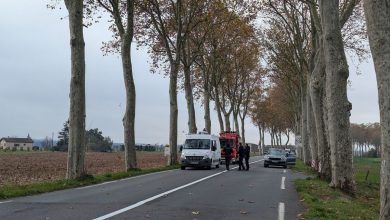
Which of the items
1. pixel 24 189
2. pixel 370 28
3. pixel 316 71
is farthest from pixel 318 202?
pixel 316 71

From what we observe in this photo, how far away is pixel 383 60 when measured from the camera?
27.2 ft

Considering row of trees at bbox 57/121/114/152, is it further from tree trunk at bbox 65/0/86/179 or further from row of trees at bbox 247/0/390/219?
tree trunk at bbox 65/0/86/179

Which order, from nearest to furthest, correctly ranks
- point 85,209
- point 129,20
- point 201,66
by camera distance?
point 85,209, point 129,20, point 201,66

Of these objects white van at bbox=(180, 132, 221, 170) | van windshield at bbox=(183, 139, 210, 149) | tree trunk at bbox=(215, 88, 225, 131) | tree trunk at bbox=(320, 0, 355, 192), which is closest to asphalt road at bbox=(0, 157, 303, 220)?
tree trunk at bbox=(320, 0, 355, 192)

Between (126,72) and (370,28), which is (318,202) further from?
(126,72)

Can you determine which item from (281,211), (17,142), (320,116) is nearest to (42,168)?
(320,116)

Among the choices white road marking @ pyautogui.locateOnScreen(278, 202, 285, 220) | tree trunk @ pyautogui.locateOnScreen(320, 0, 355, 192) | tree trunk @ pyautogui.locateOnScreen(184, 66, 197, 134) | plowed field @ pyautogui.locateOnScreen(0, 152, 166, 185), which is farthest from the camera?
tree trunk @ pyautogui.locateOnScreen(184, 66, 197, 134)

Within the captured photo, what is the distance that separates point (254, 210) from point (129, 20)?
1789 cm

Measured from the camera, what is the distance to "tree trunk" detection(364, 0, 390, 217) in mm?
8242

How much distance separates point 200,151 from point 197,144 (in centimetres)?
106

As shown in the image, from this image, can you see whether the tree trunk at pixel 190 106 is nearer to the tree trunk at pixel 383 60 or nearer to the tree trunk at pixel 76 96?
the tree trunk at pixel 76 96

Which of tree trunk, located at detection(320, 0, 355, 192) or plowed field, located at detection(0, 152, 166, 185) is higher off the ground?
tree trunk, located at detection(320, 0, 355, 192)

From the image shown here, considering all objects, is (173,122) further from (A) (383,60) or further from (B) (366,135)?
(B) (366,135)

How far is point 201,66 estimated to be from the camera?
168 ft
